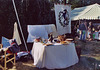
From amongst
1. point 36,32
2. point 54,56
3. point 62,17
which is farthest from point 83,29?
point 54,56

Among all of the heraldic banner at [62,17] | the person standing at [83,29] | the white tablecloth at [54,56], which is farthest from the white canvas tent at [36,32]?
the person standing at [83,29]

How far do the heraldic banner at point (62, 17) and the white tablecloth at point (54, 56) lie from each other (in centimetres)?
161

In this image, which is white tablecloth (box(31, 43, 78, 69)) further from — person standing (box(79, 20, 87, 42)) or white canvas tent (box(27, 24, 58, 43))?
person standing (box(79, 20, 87, 42))

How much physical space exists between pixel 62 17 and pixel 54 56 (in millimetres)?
2227

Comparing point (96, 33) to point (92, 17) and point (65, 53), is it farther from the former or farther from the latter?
point (65, 53)

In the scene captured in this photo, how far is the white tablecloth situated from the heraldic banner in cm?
161

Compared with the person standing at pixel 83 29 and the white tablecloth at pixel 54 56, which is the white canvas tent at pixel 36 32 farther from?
the person standing at pixel 83 29

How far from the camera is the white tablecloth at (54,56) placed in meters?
3.52

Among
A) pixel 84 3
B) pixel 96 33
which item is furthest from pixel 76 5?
pixel 96 33

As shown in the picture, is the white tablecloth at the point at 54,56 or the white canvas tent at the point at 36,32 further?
the white canvas tent at the point at 36,32

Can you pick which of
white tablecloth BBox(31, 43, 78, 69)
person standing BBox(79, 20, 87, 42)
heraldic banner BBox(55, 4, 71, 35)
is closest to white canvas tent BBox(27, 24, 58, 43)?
heraldic banner BBox(55, 4, 71, 35)

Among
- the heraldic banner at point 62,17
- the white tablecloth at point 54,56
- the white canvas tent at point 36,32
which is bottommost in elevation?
the white tablecloth at point 54,56

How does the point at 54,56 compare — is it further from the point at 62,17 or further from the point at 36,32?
the point at 62,17

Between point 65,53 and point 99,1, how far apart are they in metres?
21.2
